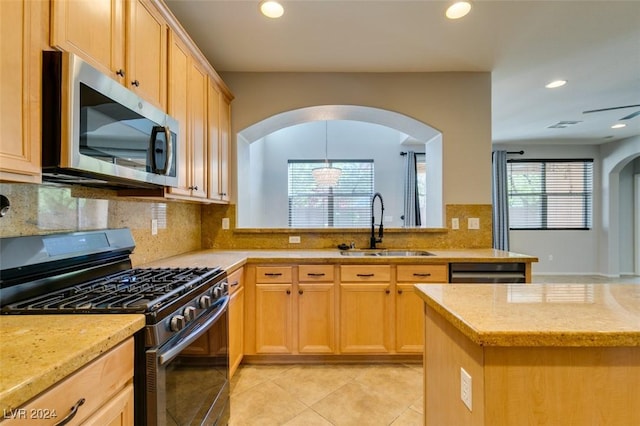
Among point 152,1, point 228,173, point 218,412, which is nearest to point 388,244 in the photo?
point 228,173

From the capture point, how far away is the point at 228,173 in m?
2.90

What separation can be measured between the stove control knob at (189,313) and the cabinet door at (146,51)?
111 cm

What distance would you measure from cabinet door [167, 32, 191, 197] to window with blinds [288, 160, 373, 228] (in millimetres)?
4150

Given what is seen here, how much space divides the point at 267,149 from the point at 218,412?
17.0 ft

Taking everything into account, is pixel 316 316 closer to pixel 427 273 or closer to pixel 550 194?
pixel 427 273

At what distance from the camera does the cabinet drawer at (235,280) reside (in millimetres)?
2048

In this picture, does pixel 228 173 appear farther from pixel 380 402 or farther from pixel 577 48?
pixel 577 48

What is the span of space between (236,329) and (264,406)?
21.7 inches

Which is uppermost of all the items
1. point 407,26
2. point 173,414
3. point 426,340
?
point 407,26

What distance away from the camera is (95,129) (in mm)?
1154

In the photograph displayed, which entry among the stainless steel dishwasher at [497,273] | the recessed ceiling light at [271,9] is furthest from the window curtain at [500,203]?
the recessed ceiling light at [271,9]

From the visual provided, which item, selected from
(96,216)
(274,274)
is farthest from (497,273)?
(96,216)

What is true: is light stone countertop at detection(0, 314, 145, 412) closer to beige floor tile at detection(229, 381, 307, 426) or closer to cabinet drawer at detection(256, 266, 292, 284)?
beige floor tile at detection(229, 381, 307, 426)

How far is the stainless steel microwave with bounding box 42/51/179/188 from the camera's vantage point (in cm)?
101
